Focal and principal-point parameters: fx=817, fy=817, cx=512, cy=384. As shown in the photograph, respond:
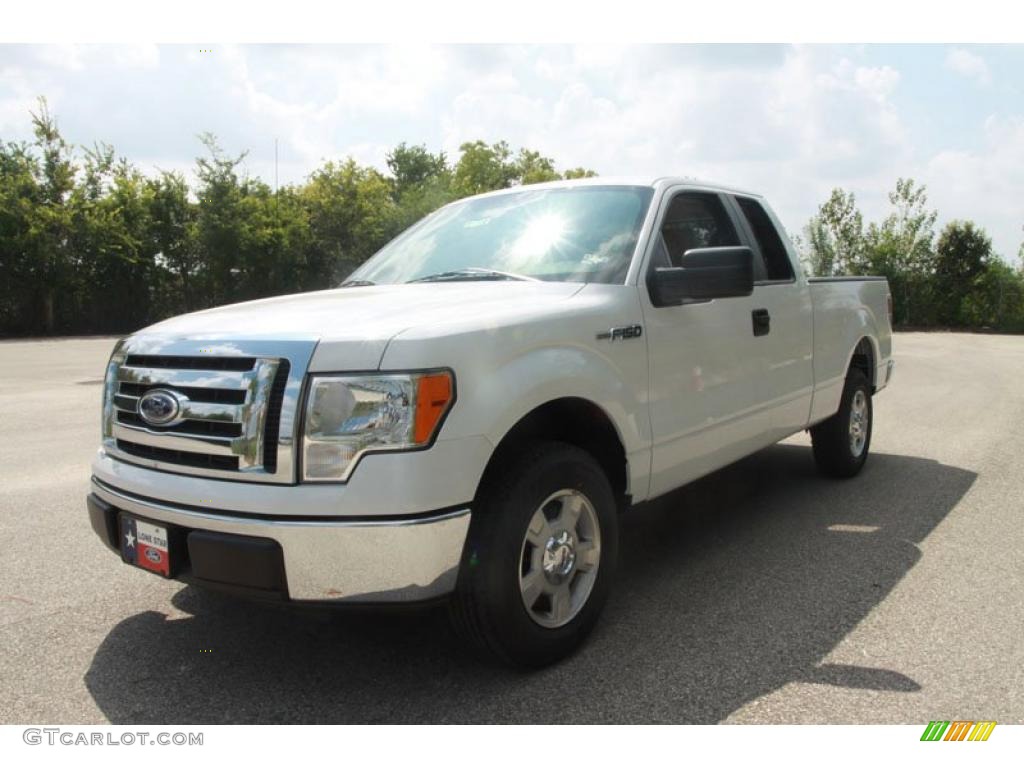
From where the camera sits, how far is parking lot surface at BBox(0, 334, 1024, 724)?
272 centimetres

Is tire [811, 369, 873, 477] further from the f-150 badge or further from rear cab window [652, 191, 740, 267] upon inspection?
the f-150 badge

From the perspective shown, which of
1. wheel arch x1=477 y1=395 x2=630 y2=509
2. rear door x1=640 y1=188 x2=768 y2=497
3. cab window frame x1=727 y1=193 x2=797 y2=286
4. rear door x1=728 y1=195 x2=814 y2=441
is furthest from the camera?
cab window frame x1=727 y1=193 x2=797 y2=286

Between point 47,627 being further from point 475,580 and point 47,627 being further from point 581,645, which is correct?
point 581,645

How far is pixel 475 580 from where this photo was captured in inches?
105

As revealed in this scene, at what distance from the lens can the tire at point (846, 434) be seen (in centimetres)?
566

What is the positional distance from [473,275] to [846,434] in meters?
3.35

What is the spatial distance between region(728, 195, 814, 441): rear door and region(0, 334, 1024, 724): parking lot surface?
0.70m

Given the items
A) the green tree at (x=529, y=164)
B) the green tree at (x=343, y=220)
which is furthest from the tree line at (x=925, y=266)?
the green tree at (x=529, y=164)

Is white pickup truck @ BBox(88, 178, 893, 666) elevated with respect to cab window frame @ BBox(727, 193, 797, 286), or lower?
lower

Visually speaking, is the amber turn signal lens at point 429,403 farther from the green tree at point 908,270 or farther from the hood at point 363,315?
the green tree at point 908,270

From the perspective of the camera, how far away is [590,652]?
10.2 ft

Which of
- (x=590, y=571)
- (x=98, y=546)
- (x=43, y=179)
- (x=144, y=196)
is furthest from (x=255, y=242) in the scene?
(x=590, y=571)

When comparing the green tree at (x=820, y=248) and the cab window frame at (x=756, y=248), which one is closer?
the cab window frame at (x=756, y=248)

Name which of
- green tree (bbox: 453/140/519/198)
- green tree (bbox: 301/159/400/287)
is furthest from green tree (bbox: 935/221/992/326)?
green tree (bbox: 453/140/519/198)
